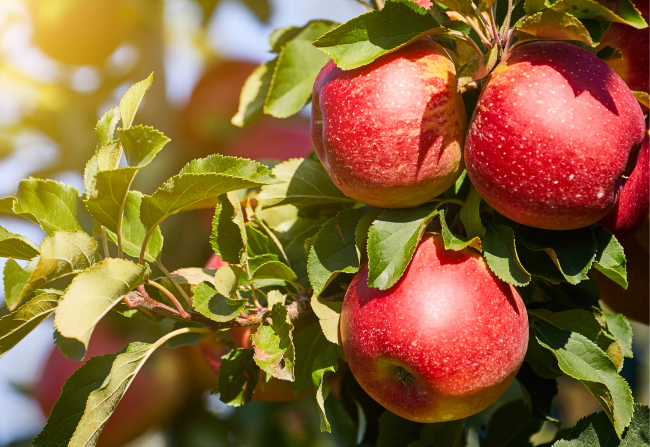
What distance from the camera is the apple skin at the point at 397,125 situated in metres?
0.69

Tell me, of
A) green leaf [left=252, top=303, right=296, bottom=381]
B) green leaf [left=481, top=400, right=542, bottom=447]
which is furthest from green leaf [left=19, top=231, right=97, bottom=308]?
green leaf [left=481, top=400, right=542, bottom=447]

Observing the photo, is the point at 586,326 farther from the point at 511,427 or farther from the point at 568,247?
the point at 511,427

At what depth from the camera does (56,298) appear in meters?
0.71

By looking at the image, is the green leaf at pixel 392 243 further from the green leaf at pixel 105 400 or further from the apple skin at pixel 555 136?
the green leaf at pixel 105 400

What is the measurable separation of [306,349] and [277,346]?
17 centimetres

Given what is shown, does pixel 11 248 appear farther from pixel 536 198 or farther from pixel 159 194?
pixel 536 198

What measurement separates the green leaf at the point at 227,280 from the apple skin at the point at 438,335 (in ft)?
0.54

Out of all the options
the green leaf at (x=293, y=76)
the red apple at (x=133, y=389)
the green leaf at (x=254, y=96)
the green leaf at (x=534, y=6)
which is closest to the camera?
the green leaf at (x=534, y=6)

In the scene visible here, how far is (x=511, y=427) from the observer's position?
3.51ft

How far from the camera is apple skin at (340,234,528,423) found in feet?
2.27

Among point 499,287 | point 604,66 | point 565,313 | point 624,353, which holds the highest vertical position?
point 604,66

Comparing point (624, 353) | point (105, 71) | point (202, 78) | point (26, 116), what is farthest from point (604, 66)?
point (26, 116)

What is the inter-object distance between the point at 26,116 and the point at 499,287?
73.0 inches

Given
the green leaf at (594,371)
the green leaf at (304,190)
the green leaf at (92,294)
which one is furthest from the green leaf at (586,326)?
the green leaf at (92,294)
